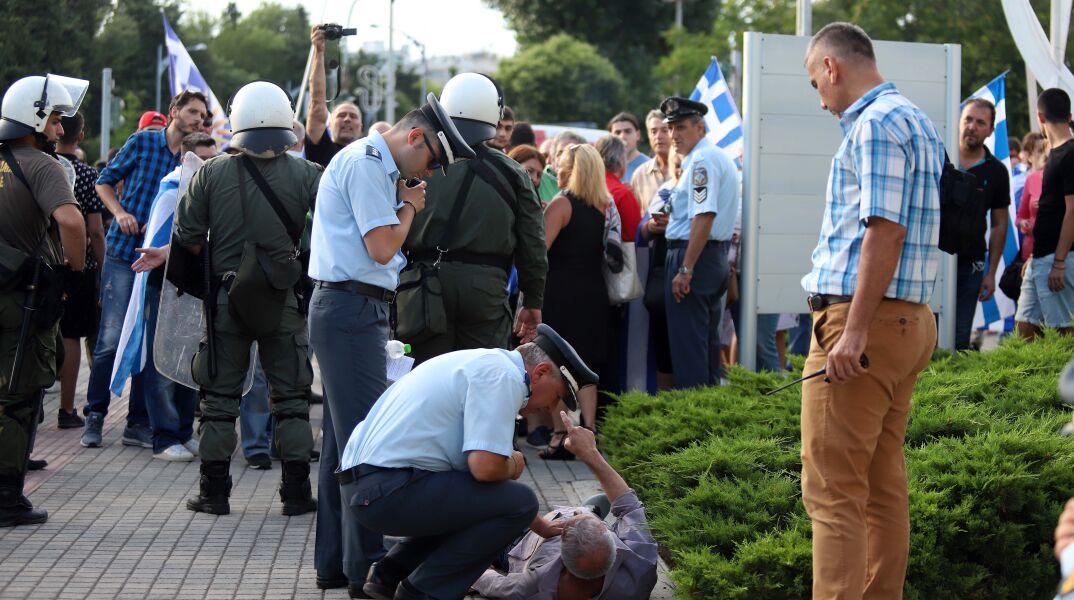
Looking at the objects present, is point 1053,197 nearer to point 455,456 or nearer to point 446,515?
point 455,456

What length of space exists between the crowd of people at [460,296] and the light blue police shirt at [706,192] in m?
0.02

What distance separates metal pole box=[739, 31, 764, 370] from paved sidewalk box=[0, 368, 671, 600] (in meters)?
1.74

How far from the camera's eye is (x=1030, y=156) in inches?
495

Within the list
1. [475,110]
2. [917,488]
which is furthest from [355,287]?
[917,488]

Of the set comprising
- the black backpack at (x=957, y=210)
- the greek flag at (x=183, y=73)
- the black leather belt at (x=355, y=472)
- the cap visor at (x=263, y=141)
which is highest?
the greek flag at (x=183, y=73)

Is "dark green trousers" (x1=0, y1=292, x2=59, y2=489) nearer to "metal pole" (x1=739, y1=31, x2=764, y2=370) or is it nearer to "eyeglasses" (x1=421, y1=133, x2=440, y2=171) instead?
"eyeglasses" (x1=421, y1=133, x2=440, y2=171)

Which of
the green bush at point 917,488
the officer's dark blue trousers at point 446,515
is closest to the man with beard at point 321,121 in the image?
the green bush at point 917,488

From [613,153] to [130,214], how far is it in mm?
3225

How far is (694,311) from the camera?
29.9 feet

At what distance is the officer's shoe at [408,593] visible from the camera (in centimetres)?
510

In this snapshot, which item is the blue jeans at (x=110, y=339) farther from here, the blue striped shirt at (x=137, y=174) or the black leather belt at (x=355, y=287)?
the black leather belt at (x=355, y=287)

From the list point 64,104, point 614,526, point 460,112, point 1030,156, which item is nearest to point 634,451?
point 614,526

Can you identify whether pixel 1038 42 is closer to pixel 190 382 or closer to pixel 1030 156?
pixel 1030 156

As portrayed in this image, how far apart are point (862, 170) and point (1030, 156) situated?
8.67 m
